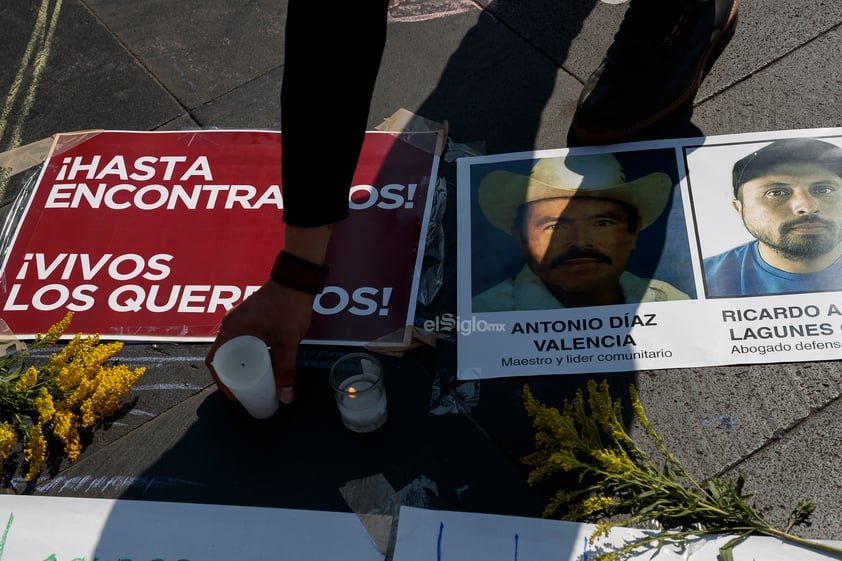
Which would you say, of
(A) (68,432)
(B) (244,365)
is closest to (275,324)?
(B) (244,365)

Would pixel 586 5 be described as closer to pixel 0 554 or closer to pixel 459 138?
pixel 459 138

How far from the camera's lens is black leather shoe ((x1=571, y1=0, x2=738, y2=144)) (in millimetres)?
1467

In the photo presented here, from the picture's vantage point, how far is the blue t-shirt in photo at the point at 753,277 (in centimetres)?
127

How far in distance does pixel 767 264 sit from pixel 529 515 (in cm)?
61

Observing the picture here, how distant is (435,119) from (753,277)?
0.71 m

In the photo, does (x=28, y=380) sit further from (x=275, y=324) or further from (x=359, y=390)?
(x=359, y=390)

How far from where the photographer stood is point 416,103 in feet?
5.45

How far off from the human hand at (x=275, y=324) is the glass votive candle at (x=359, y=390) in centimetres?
7

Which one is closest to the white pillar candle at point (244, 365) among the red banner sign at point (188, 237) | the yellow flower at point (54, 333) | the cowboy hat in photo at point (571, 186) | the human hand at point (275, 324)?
the human hand at point (275, 324)

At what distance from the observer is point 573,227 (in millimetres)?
1395

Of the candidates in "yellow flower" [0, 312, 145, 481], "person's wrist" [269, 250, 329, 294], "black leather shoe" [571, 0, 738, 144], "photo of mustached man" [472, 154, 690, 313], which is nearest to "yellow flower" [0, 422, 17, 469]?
"yellow flower" [0, 312, 145, 481]

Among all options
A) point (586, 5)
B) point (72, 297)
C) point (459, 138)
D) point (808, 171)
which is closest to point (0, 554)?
point (72, 297)

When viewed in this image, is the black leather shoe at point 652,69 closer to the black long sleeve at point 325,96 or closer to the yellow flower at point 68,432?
the black long sleeve at point 325,96

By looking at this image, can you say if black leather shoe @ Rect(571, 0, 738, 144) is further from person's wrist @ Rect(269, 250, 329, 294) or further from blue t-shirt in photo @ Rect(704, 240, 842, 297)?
person's wrist @ Rect(269, 250, 329, 294)
